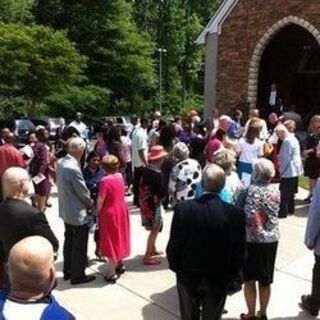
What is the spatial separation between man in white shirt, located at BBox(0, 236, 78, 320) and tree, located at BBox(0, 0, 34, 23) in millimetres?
38345

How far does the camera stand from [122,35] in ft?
145

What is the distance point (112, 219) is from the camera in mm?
7254

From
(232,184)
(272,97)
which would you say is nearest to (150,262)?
(232,184)

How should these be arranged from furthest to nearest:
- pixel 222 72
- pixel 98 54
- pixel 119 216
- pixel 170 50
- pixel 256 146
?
pixel 170 50 < pixel 98 54 < pixel 222 72 < pixel 256 146 < pixel 119 216

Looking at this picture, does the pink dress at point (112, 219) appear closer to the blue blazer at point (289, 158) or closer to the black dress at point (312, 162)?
the blue blazer at point (289, 158)

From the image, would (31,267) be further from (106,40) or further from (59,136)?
(106,40)

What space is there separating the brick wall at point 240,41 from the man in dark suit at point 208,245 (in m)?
20.1

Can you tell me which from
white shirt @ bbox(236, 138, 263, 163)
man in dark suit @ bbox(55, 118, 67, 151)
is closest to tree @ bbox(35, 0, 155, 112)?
man in dark suit @ bbox(55, 118, 67, 151)

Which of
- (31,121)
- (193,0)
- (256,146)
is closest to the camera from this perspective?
(256,146)

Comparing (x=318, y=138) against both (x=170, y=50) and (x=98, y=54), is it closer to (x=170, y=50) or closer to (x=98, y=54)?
(x=98, y=54)

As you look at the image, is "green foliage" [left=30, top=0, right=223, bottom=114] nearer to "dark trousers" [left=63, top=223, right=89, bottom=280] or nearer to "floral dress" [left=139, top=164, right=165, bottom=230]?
"floral dress" [left=139, top=164, right=165, bottom=230]

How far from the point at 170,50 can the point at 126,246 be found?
54.2 metres

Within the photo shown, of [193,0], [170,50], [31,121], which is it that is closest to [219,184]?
[31,121]

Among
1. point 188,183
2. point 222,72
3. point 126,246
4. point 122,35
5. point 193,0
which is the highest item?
point 193,0
